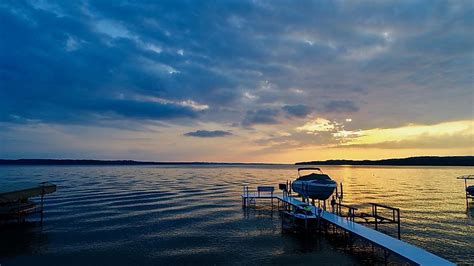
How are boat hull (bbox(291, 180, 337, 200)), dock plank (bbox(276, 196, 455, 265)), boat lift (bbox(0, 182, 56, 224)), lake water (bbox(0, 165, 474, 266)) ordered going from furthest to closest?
boat hull (bbox(291, 180, 337, 200))
boat lift (bbox(0, 182, 56, 224))
lake water (bbox(0, 165, 474, 266))
dock plank (bbox(276, 196, 455, 265))

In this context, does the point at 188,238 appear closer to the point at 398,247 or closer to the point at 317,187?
the point at 317,187

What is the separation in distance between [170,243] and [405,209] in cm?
2158

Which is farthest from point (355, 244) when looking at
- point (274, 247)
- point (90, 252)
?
point (90, 252)

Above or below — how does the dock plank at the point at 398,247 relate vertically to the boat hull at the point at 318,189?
below

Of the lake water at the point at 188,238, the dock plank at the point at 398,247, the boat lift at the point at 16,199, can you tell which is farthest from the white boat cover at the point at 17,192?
the dock plank at the point at 398,247

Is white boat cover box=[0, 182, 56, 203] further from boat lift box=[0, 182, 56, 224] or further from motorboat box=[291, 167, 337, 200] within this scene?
motorboat box=[291, 167, 337, 200]

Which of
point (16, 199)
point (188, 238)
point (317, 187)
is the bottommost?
point (188, 238)

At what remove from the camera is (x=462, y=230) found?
19.2 meters

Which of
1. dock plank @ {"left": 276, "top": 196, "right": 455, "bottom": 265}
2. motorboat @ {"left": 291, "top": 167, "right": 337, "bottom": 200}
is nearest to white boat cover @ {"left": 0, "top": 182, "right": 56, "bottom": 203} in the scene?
motorboat @ {"left": 291, "top": 167, "right": 337, "bottom": 200}

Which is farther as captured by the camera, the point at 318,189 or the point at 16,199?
the point at 318,189

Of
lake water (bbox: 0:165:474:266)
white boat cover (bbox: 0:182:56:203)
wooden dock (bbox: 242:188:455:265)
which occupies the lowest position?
lake water (bbox: 0:165:474:266)

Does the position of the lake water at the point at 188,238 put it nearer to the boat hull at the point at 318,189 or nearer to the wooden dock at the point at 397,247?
the wooden dock at the point at 397,247

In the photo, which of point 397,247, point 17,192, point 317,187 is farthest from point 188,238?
point 17,192

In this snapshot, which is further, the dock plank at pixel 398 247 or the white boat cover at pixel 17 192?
the white boat cover at pixel 17 192
